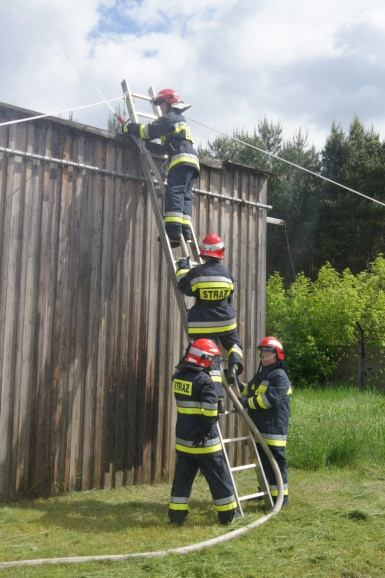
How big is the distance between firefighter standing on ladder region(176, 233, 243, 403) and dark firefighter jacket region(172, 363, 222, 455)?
29.9 inches

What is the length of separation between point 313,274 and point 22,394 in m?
28.0

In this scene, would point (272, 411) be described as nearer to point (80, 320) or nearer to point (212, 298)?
point (212, 298)

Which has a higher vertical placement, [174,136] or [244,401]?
[174,136]

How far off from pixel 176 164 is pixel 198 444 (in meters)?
3.41

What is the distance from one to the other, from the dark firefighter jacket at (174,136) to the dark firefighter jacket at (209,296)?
1.49m

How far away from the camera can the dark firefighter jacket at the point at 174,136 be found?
26.3 feet

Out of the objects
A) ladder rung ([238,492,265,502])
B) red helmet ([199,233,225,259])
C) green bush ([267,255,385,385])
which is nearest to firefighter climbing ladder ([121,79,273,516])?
ladder rung ([238,492,265,502])

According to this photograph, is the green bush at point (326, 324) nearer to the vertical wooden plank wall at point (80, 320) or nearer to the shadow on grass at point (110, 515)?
the vertical wooden plank wall at point (80, 320)

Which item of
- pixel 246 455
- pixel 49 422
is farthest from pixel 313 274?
pixel 49 422

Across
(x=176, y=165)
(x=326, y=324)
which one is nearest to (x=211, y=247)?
(x=176, y=165)

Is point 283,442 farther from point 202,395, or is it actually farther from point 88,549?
point 88,549

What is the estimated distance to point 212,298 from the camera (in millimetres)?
7199

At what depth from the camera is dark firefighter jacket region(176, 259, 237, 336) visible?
7.18 metres

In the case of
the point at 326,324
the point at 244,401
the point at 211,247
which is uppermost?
the point at 211,247
